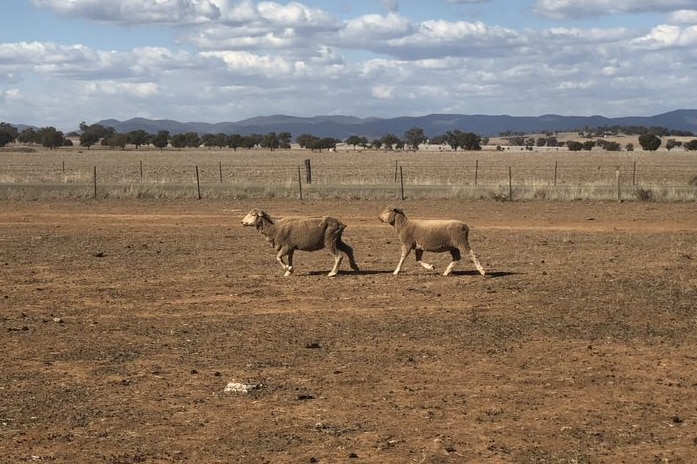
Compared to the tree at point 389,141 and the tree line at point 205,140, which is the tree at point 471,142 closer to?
the tree line at point 205,140

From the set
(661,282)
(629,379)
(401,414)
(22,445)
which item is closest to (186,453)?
(22,445)

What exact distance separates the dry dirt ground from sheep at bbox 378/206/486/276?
48 centimetres

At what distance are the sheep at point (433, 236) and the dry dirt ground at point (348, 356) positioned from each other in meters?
0.48

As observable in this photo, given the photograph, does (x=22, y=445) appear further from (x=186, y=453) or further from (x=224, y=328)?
(x=224, y=328)

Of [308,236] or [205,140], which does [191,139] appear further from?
[308,236]

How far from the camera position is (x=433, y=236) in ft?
58.4

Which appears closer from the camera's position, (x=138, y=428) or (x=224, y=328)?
(x=138, y=428)

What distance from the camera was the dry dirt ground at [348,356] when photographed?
8.84 m

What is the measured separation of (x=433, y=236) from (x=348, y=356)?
602 cm

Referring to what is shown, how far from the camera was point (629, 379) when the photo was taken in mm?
11008

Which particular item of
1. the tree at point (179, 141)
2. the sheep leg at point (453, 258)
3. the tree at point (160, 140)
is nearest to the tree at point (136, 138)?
the tree at point (160, 140)

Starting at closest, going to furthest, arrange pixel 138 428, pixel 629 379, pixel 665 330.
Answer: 1. pixel 138 428
2. pixel 629 379
3. pixel 665 330

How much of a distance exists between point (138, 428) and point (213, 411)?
2.69 feet

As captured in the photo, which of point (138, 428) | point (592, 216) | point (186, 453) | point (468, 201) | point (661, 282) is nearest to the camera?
point (186, 453)
